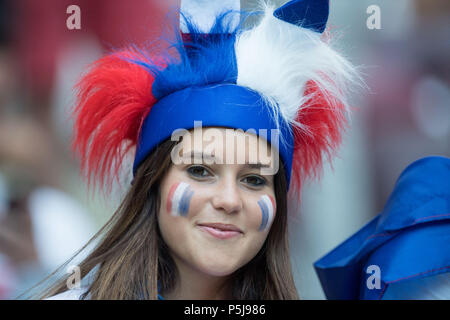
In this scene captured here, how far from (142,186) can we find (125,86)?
1.17 ft

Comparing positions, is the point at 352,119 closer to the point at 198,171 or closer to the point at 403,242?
the point at 403,242

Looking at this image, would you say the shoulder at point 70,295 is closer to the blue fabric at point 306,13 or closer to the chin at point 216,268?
the chin at point 216,268

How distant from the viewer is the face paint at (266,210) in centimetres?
184

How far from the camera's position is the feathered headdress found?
1870mm

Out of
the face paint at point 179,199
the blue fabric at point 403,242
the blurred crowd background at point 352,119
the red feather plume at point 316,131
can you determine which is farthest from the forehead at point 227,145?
the blurred crowd background at point 352,119

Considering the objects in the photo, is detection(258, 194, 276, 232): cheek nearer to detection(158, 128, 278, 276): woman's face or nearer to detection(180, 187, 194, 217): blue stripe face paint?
detection(158, 128, 278, 276): woman's face

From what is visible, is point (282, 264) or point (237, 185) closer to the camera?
point (237, 185)

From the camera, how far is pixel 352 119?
154 inches

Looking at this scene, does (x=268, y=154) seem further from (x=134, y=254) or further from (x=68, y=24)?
(x=68, y=24)

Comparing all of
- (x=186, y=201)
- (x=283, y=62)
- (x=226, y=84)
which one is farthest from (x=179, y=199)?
(x=283, y=62)

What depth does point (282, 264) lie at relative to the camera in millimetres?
2037

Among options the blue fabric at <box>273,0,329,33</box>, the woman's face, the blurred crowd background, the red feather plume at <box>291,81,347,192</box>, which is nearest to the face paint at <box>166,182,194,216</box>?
the woman's face
